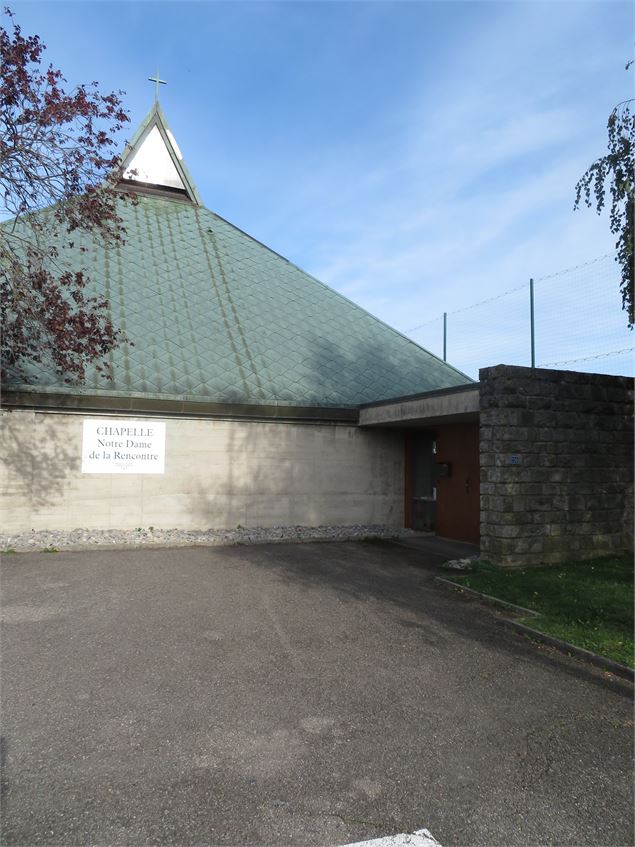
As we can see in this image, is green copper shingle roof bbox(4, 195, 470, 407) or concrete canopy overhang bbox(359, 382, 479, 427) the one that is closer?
Answer: concrete canopy overhang bbox(359, 382, 479, 427)

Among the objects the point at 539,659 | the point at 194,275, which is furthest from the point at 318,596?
the point at 194,275

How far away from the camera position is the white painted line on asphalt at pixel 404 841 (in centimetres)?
300

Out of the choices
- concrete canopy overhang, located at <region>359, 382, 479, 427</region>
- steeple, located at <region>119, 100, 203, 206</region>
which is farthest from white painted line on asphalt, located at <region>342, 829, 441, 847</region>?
steeple, located at <region>119, 100, 203, 206</region>

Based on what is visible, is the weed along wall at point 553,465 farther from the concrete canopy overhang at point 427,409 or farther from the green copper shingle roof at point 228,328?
the green copper shingle roof at point 228,328

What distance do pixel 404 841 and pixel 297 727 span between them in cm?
141

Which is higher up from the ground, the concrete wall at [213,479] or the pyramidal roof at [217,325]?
the pyramidal roof at [217,325]

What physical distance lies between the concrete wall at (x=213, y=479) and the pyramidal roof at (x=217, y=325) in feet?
2.98

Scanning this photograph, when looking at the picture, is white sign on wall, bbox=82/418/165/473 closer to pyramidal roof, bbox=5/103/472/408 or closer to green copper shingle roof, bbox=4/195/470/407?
pyramidal roof, bbox=5/103/472/408

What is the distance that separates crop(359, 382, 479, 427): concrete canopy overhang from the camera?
1143 cm

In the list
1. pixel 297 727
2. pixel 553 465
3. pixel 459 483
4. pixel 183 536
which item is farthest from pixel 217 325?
pixel 297 727

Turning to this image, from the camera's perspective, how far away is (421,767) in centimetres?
377

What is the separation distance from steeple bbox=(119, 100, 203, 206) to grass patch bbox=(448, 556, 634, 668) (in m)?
19.2

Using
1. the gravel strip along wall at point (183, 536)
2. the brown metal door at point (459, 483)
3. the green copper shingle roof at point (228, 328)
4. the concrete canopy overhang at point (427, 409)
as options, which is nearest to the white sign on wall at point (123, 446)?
the green copper shingle roof at point (228, 328)

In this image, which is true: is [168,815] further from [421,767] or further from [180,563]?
[180,563]
